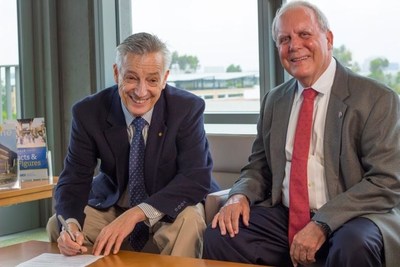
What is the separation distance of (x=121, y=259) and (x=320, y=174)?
0.84 meters

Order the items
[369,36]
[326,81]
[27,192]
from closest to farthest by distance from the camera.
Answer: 1. [326,81]
2. [27,192]
3. [369,36]

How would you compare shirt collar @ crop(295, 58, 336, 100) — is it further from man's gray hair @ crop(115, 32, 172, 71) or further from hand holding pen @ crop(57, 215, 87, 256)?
hand holding pen @ crop(57, 215, 87, 256)

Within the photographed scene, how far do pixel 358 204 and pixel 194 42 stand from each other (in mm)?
2277

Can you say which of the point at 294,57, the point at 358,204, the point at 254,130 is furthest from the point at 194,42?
the point at 358,204

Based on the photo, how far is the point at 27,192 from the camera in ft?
10.0

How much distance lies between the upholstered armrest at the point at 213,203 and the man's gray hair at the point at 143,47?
1.89ft

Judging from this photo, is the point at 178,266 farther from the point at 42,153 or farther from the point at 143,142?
the point at 42,153

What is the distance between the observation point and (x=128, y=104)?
9.05 feet

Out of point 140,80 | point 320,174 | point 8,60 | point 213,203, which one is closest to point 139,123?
point 140,80

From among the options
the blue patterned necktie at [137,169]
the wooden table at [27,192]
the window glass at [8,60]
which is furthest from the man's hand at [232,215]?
the window glass at [8,60]


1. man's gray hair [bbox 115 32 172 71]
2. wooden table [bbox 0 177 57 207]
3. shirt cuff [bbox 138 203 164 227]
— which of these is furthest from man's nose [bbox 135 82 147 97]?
wooden table [bbox 0 177 57 207]

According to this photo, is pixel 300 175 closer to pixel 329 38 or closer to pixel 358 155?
pixel 358 155

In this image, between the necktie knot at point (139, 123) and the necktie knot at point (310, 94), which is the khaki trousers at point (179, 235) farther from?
the necktie knot at point (310, 94)

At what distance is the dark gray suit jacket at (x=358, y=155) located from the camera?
7.63ft
